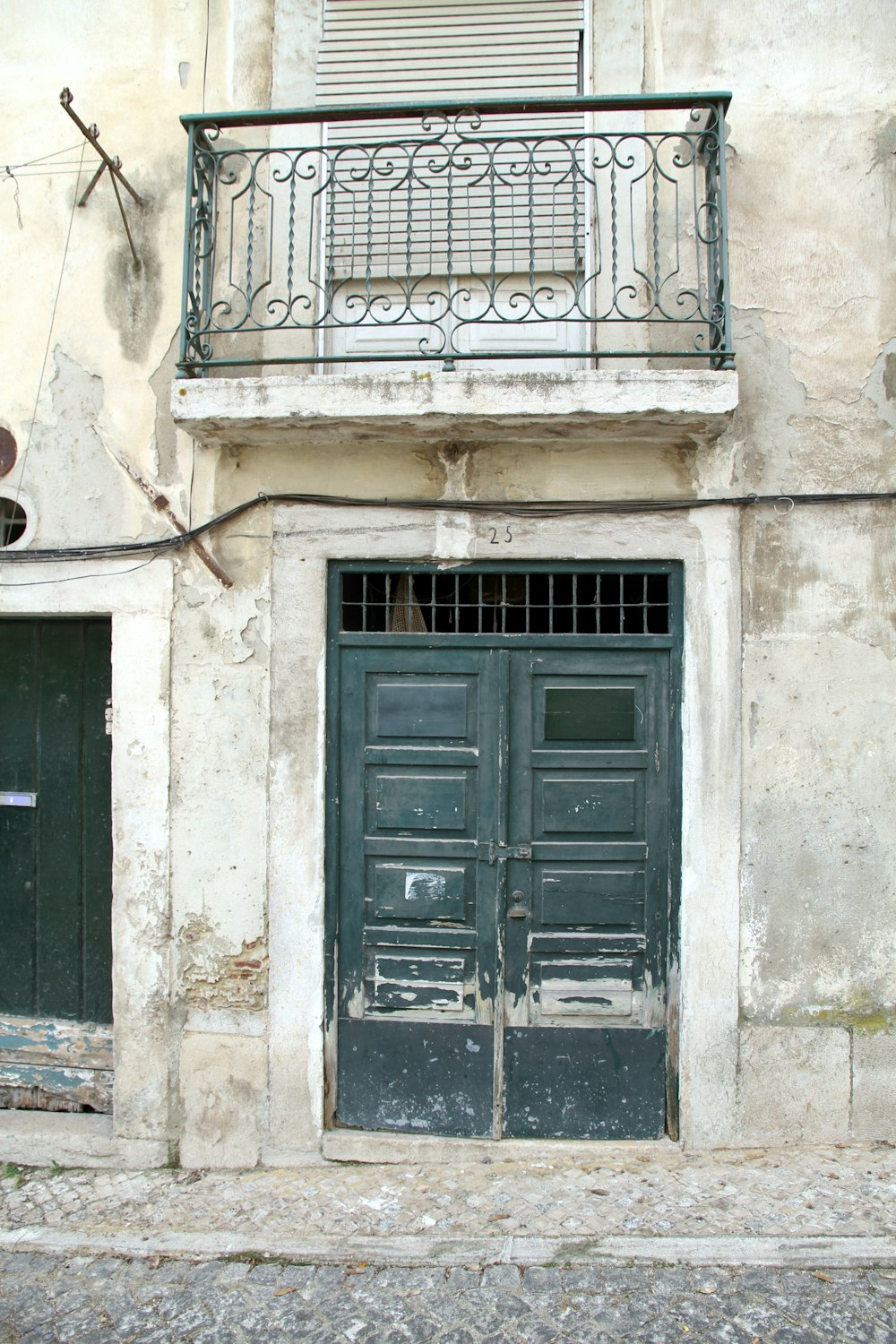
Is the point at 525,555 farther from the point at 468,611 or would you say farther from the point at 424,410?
the point at 424,410

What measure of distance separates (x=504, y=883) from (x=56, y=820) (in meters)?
2.36

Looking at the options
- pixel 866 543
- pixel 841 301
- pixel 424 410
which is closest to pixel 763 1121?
pixel 866 543

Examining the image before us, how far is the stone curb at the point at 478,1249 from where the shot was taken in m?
3.57

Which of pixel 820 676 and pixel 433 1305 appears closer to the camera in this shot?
pixel 433 1305

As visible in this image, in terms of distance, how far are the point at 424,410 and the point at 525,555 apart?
841 millimetres

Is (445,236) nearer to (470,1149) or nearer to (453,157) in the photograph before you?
(453,157)

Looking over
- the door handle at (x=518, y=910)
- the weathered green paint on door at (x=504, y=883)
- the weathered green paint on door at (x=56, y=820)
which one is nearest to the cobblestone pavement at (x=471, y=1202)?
the weathered green paint on door at (x=504, y=883)

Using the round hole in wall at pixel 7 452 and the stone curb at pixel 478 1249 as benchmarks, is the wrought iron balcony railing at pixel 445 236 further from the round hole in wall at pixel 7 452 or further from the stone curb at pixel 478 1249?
the stone curb at pixel 478 1249

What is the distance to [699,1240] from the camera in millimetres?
3676

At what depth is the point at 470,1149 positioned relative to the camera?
4340 millimetres

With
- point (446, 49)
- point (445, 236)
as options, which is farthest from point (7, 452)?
point (446, 49)

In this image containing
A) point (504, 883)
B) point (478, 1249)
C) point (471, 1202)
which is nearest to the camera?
point (478, 1249)

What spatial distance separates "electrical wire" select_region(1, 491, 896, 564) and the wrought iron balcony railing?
633mm

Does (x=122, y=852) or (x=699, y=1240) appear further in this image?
(x=122, y=852)
